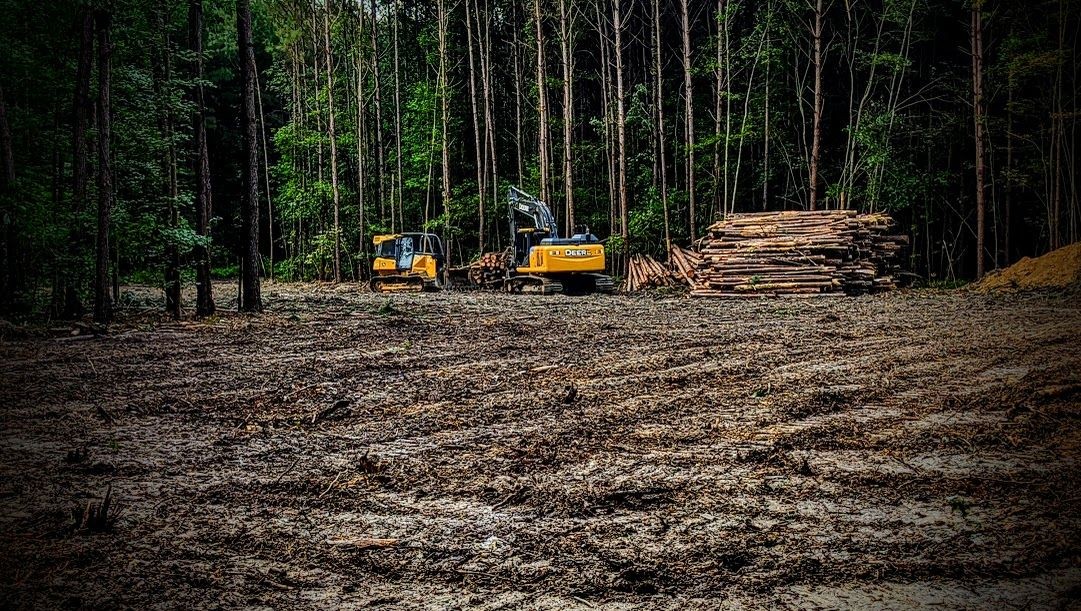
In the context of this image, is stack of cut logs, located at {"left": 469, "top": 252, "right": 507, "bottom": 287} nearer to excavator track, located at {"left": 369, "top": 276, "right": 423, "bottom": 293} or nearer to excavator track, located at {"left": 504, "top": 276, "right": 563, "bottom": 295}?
excavator track, located at {"left": 504, "top": 276, "right": 563, "bottom": 295}

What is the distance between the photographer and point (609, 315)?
1305 centimetres

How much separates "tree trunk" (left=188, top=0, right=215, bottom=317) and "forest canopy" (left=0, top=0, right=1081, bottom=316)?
7 centimetres

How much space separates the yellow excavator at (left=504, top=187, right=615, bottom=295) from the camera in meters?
19.0

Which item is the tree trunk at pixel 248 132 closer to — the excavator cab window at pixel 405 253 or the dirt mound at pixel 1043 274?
the excavator cab window at pixel 405 253

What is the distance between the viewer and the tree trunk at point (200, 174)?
13.0m

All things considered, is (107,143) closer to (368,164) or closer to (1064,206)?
(368,164)

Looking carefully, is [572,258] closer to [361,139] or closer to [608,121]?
[608,121]

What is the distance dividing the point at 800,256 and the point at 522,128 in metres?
20.0

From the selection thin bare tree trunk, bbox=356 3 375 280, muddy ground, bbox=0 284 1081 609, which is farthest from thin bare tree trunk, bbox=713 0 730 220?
muddy ground, bbox=0 284 1081 609

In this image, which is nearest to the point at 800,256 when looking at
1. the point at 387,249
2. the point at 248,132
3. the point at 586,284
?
the point at 586,284

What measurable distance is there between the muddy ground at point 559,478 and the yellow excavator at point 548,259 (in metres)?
11.0

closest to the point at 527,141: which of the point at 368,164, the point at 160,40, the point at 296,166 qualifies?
the point at 368,164

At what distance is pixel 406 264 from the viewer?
23594 mm

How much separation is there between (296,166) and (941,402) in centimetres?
3465
